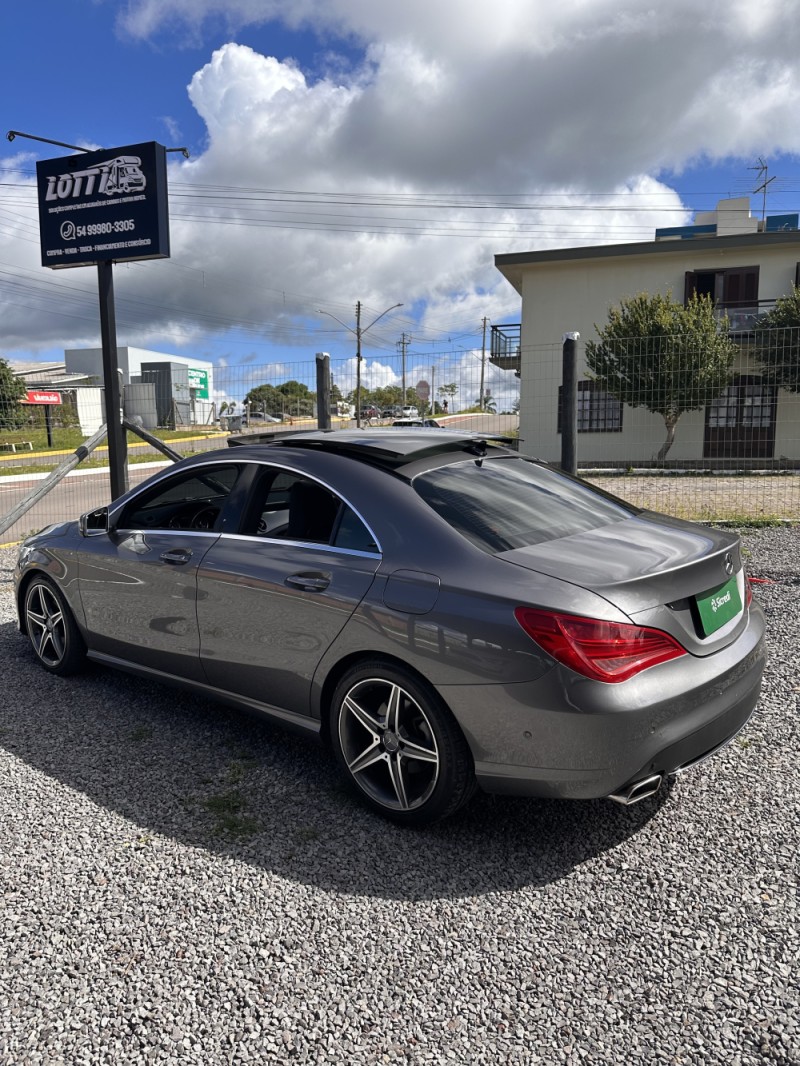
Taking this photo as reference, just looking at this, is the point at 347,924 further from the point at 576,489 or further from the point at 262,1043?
the point at 576,489

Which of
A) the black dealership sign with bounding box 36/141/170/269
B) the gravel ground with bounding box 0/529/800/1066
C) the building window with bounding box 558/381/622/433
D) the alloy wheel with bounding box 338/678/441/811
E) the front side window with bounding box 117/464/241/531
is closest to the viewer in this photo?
the gravel ground with bounding box 0/529/800/1066

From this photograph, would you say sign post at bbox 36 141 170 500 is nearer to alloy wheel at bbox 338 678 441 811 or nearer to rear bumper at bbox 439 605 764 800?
alloy wheel at bbox 338 678 441 811

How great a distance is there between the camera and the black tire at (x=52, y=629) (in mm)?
4477

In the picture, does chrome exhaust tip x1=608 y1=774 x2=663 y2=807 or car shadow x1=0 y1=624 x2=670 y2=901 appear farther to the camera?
car shadow x1=0 y1=624 x2=670 y2=901

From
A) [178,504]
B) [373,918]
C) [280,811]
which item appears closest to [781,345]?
[178,504]

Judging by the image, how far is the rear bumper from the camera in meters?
2.42

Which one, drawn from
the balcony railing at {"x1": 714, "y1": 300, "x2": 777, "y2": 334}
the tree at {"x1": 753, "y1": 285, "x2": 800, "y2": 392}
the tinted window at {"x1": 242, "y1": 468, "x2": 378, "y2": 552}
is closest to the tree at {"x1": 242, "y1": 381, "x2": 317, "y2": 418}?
the tinted window at {"x1": 242, "y1": 468, "x2": 378, "y2": 552}

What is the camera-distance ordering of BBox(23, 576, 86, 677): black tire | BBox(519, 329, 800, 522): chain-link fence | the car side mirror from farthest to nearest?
BBox(519, 329, 800, 522): chain-link fence, BBox(23, 576, 86, 677): black tire, the car side mirror

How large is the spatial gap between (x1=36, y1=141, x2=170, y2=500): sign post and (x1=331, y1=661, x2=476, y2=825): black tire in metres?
5.97

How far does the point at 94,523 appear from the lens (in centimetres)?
445

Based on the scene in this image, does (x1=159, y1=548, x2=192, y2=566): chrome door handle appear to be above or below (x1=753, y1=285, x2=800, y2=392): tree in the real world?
below

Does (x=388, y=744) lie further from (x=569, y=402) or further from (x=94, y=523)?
(x=569, y=402)

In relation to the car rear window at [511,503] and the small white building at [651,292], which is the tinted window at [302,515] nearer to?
the car rear window at [511,503]

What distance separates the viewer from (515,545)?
286 centimetres
